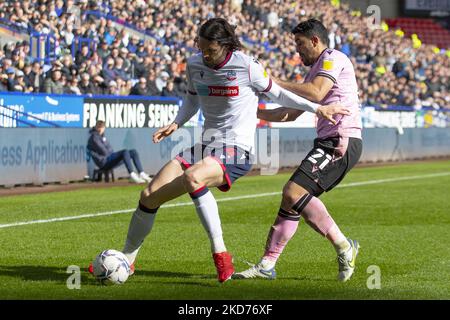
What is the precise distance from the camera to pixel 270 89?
8.88m

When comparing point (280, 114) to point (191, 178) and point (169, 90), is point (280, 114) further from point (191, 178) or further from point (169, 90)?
point (169, 90)

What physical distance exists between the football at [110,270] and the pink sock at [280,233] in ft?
4.37

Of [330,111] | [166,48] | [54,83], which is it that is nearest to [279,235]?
[330,111]

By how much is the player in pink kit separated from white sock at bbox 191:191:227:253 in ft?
2.05

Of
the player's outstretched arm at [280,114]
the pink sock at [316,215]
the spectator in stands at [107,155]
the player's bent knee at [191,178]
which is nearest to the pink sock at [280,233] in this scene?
the pink sock at [316,215]

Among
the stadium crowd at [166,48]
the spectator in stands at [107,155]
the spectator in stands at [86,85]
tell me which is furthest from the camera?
the stadium crowd at [166,48]

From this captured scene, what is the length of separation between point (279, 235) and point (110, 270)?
157 centimetres

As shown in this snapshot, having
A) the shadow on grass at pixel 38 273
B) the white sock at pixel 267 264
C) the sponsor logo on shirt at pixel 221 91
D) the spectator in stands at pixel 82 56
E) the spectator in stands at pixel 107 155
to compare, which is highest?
the sponsor logo on shirt at pixel 221 91

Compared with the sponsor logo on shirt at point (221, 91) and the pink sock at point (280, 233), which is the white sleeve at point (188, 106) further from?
the pink sock at point (280, 233)

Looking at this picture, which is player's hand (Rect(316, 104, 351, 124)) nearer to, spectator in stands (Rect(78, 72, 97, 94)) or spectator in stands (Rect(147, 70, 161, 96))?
spectator in stands (Rect(78, 72, 97, 94))

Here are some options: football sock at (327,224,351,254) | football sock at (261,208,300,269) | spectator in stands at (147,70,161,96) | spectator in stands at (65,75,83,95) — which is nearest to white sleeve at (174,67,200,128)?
football sock at (261,208,300,269)

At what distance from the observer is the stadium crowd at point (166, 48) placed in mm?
25609
